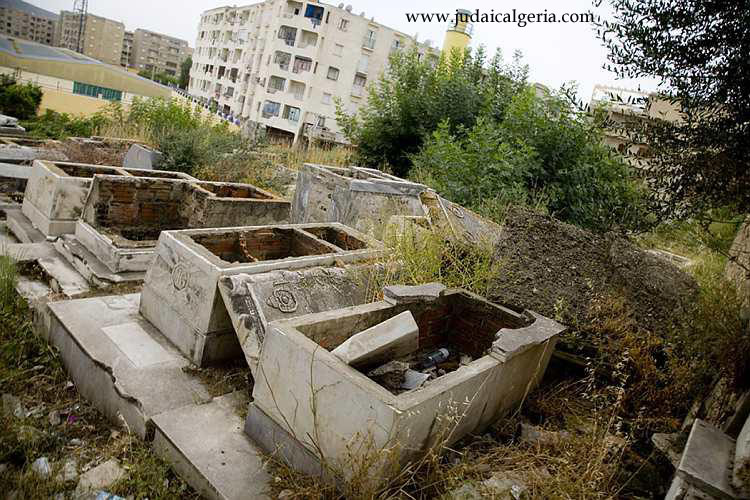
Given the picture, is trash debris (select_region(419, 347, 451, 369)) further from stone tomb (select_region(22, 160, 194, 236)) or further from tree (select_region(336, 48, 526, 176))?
tree (select_region(336, 48, 526, 176))

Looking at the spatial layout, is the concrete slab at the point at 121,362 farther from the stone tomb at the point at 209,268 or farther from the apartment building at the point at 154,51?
the apartment building at the point at 154,51

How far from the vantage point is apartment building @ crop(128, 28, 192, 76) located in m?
124

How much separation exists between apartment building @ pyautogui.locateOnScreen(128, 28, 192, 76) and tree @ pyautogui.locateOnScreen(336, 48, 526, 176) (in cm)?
12752

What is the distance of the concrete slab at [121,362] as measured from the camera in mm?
3521

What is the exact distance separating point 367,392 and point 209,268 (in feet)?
7.00

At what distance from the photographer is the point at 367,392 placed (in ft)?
8.29

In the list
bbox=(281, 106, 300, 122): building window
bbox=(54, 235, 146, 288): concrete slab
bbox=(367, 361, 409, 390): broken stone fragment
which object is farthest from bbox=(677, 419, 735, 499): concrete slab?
bbox=(281, 106, 300, 122): building window

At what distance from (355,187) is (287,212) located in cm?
126

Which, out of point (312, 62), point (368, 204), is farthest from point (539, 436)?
point (312, 62)

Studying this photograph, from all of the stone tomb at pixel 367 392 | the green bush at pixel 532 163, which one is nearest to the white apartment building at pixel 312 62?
the green bush at pixel 532 163

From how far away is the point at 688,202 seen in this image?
3.55 meters

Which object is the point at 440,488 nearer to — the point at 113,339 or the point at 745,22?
the point at 113,339

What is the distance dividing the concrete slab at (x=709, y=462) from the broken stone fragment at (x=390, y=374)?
1610 millimetres

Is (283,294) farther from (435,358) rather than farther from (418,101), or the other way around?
(418,101)
